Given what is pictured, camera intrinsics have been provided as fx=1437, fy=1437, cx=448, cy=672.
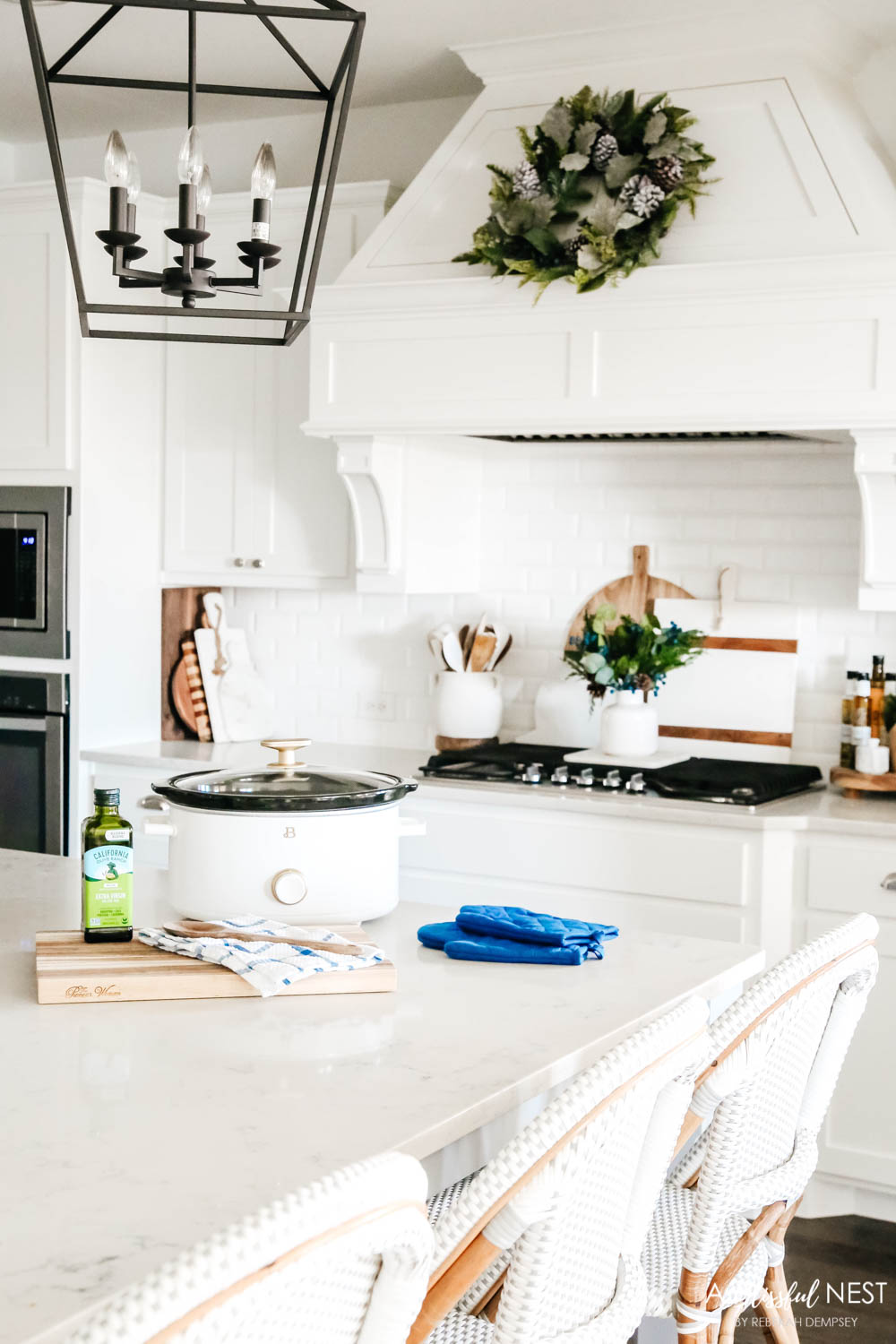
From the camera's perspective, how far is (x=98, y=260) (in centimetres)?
421

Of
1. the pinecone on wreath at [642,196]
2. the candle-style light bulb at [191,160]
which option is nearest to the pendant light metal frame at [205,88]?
the candle-style light bulb at [191,160]

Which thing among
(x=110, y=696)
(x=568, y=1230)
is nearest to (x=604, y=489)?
(x=110, y=696)

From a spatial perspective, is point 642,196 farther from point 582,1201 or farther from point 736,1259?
point 582,1201

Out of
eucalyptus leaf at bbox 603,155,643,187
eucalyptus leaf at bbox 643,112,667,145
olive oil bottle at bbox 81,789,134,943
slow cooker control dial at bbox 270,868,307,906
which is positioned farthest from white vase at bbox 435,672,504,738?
olive oil bottle at bbox 81,789,134,943

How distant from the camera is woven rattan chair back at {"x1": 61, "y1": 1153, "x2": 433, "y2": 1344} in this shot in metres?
0.77

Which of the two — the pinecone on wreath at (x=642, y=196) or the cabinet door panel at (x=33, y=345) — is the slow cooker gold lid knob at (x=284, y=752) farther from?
the cabinet door panel at (x=33, y=345)

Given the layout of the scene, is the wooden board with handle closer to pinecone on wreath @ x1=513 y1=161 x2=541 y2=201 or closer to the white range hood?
the white range hood

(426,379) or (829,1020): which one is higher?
(426,379)

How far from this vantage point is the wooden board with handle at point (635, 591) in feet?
13.4

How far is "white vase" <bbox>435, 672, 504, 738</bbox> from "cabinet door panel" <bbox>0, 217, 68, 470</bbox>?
129 cm

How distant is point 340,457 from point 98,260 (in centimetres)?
100

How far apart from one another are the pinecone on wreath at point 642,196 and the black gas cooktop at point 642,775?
137 cm

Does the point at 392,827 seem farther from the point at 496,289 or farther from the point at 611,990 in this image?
the point at 496,289

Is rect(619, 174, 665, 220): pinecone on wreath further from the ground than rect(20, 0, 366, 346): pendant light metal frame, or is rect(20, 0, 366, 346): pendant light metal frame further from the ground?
rect(619, 174, 665, 220): pinecone on wreath
